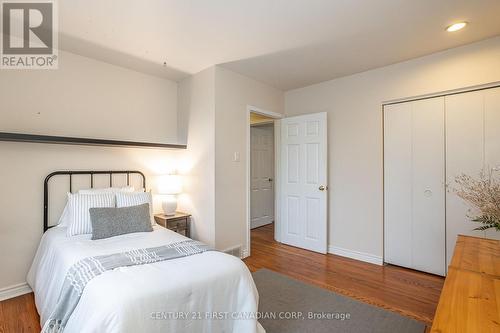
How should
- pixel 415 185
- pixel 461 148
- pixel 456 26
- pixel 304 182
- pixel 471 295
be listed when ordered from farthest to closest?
pixel 304 182 → pixel 415 185 → pixel 461 148 → pixel 456 26 → pixel 471 295

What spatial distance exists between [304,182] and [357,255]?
48.7 inches

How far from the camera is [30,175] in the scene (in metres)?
2.53

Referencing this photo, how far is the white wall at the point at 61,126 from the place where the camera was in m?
2.44

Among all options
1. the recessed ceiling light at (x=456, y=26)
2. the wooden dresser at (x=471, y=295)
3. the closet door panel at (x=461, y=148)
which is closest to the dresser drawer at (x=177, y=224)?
the wooden dresser at (x=471, y=295)

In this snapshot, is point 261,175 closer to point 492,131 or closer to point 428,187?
point 428,187

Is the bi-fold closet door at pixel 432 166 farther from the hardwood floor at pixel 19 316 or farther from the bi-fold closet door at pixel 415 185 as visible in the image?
the hardwood floor at pixel 19 316

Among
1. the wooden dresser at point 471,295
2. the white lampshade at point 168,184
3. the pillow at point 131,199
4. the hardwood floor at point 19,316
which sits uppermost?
the white lampshade at point 168,184

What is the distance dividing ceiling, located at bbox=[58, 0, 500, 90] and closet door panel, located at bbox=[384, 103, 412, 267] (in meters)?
0.73

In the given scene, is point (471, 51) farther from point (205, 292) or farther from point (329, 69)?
point (205, 292)

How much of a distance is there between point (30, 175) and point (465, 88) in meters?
4.61

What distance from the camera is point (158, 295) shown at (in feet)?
4.60

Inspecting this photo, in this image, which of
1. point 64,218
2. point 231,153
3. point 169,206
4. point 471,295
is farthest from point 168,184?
point 471,295

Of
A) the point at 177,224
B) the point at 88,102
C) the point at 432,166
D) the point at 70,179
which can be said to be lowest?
the point at 177,224

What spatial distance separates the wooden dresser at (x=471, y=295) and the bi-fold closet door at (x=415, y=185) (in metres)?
1.28
